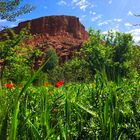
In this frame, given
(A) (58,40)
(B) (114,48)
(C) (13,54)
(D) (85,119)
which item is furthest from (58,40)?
(D) (85,119)

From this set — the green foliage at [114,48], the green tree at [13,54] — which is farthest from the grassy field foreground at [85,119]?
the green foliage at [114,48]

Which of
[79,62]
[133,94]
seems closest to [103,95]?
[133,94]

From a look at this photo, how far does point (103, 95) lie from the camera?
11.9 ft

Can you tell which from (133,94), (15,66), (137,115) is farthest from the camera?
(15,66)

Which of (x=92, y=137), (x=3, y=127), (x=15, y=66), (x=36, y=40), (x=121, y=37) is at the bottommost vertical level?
(x=92, y=137)

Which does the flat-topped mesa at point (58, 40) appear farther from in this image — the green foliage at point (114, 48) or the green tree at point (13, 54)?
the green tree at point (13, 54)

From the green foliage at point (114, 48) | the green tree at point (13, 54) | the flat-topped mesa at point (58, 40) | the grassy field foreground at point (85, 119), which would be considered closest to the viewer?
the grassy field foreground at point (85, 119)

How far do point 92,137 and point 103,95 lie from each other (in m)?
0.83

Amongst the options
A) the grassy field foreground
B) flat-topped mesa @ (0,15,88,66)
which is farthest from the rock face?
the grassy field foreground

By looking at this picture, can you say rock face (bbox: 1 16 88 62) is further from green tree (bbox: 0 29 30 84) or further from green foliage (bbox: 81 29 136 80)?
green tree (bbox: 0 29 30 84)

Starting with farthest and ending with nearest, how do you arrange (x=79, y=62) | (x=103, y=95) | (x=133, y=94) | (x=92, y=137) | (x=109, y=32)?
(x=109, y=32) < (x=79, y=62) < (x=133, y=94) < (x=103, y=95) < (x=92, y=137)

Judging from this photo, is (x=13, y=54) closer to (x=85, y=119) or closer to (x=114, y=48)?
(x=85, y=119)

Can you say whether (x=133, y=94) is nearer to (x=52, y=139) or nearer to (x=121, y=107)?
(x=121, y=107)

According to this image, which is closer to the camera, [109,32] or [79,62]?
[79,62]
